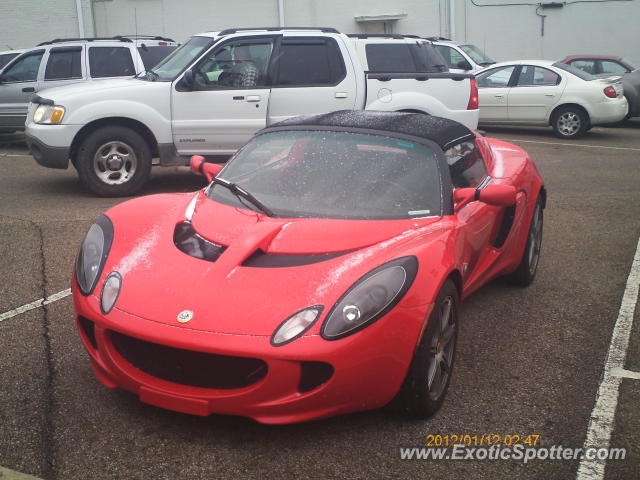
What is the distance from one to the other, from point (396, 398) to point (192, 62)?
6520 millimetres

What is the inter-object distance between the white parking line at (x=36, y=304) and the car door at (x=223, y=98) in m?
3.97

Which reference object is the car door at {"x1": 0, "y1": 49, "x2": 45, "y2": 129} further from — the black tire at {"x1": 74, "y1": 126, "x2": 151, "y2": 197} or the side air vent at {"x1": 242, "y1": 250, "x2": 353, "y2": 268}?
the side air vent at {"x1": 242, "y1": 250, "x2": 353, "y2": 268}

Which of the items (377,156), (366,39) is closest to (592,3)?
(366,39)

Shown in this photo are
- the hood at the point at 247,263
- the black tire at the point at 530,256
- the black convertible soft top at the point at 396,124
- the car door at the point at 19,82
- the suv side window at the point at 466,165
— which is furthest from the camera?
the car door at the point at 19,82

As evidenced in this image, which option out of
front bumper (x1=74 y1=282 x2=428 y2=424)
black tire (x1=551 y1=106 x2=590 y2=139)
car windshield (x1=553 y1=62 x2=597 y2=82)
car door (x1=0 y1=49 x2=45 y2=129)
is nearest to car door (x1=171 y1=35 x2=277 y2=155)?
car door (x1=0 y1=49 x2=45 y2=129)

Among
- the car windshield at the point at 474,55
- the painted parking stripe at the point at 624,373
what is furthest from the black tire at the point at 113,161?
the car windshield at the point at 474,55

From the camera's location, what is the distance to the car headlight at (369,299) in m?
3.36

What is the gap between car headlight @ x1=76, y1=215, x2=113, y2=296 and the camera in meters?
3.86

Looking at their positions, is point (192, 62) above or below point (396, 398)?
above

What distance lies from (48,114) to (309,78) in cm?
307

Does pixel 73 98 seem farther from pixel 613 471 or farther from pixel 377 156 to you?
pixel 613 471

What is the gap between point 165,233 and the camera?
165 inches

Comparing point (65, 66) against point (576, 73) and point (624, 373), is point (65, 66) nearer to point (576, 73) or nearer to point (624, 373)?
point (576, 73)

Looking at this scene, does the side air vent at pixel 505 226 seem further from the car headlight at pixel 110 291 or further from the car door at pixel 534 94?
the car door at pixel 534 94
